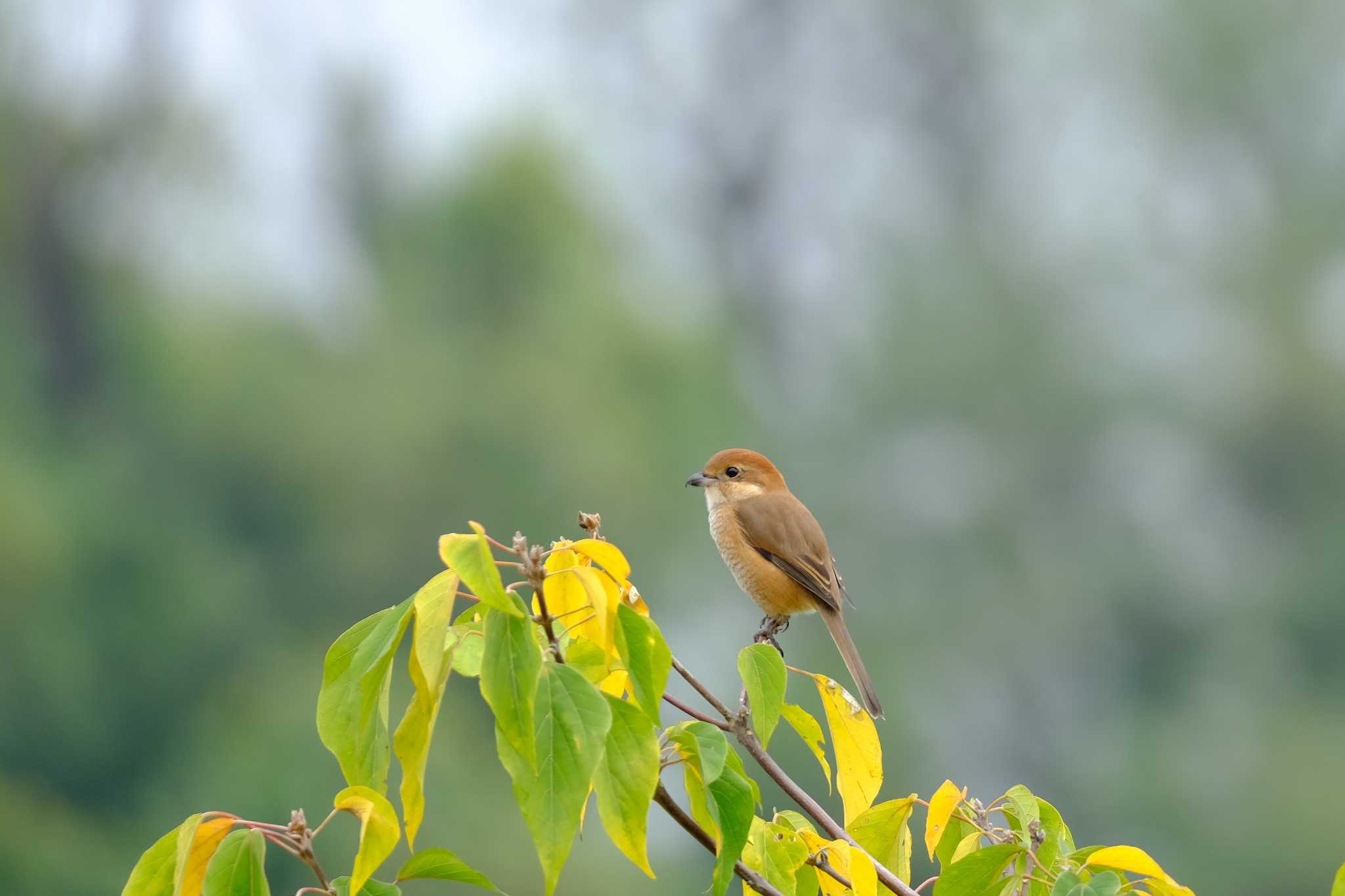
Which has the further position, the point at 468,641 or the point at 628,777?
the point at 468,641

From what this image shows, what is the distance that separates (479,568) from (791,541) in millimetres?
2592

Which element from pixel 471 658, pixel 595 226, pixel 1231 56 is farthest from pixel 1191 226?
pixel 471 658

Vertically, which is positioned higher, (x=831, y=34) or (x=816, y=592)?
(x=831, y=34)

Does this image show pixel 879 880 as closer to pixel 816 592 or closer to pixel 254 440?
pixel 816 592

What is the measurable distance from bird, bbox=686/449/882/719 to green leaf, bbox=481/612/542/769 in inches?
88.6

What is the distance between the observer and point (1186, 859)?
25.0 m

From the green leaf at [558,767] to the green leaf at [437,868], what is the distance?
13 centimetres

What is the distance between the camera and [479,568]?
1.32 meters

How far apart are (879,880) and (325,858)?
738 inches

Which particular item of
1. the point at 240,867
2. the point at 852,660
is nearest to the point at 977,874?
the point at 240,867

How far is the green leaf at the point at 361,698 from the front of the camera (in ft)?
4.62

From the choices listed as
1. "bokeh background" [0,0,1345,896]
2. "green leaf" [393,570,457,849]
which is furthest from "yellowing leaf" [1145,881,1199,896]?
"bokeh background" [0,0,1345,896]

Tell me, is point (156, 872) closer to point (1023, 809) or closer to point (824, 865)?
point (824, 865)

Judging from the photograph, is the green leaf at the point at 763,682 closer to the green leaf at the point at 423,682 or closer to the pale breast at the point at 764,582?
the green leaf at the point at 423,682
